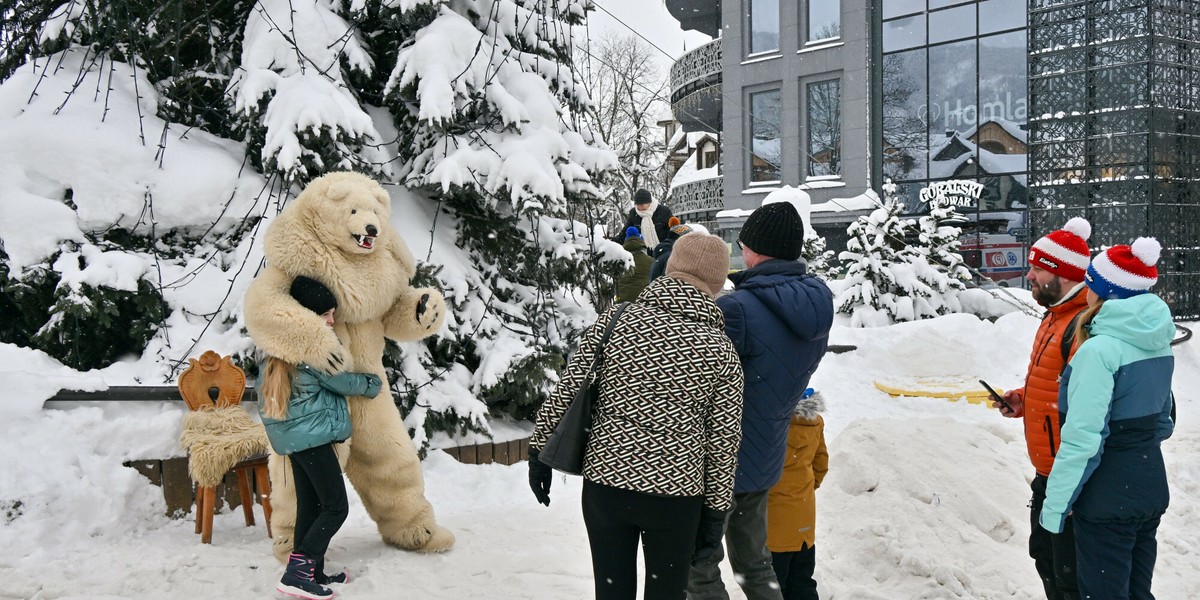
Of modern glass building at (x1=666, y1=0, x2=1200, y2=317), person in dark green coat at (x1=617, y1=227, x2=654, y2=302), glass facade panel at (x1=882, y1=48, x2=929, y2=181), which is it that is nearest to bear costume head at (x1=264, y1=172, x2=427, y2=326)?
person in dark green coat at (x1=617, y1=227, x2=654, y2=302)

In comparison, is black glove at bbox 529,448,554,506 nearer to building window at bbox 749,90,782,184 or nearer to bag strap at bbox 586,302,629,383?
bag strap at bbox 586,302,629,383

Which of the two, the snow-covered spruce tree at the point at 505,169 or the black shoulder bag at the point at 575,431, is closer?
the black shoulder bag at the point at 575,431

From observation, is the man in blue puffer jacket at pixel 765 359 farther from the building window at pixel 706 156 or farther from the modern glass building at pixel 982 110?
the building window at pixel 706 156

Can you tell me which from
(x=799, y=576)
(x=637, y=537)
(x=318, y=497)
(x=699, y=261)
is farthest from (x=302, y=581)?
(x=699, y=261)

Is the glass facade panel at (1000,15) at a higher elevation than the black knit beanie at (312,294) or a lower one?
higher

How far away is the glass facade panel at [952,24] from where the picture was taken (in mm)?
19875

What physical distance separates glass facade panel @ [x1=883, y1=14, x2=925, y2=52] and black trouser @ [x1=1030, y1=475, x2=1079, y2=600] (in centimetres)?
1904

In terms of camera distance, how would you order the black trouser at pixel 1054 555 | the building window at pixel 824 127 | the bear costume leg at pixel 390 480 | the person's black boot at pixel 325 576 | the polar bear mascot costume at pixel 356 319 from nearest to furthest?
the black trouser at pixel 1054 555 < the polar bear mascot costume at pixel 356 319 < the person's black boot at pixel 325 576 < the bear costume leg at pixel 390 480 < the building window at pixel 824 127

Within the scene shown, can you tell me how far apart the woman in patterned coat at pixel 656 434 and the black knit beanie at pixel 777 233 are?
1.89ft

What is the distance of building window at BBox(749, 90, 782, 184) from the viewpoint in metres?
22.2

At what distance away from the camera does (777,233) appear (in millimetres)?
3520

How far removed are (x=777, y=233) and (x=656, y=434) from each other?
44.3 inches

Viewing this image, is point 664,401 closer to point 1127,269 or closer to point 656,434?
point 656,434

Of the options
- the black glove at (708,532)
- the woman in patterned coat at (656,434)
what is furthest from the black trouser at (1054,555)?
the woman in patterned coat at (656,434)
